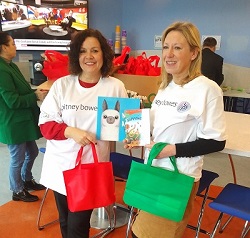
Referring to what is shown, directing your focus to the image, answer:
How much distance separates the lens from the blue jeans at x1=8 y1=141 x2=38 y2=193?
2.26 metres

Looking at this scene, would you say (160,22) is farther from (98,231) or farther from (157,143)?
(157,143)

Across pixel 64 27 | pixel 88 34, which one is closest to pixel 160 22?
pixel 64 27

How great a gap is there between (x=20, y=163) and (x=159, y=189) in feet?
5.11

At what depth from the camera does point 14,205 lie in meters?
2.35

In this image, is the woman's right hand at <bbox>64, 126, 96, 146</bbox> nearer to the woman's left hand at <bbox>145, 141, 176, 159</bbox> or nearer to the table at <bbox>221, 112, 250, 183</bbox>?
the woman's left hand at <bbox>145, 141, 176, 159</bbox>

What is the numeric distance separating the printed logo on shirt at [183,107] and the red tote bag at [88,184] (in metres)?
0.44

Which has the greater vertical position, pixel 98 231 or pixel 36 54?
pixel 36 54

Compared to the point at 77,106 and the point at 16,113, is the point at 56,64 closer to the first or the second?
the point at 16,113

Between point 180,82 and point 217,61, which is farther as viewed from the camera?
point 217,61

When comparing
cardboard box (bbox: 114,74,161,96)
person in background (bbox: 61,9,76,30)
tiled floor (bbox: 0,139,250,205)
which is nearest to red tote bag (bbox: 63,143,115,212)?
cardboard box (bbox: 114,74,161,96)

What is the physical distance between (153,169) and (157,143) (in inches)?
4.2

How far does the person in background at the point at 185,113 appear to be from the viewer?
1.07m

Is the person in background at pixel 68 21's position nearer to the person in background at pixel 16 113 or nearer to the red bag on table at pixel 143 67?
the person in background at pixel 16 113

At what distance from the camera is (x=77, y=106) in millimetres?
1335
